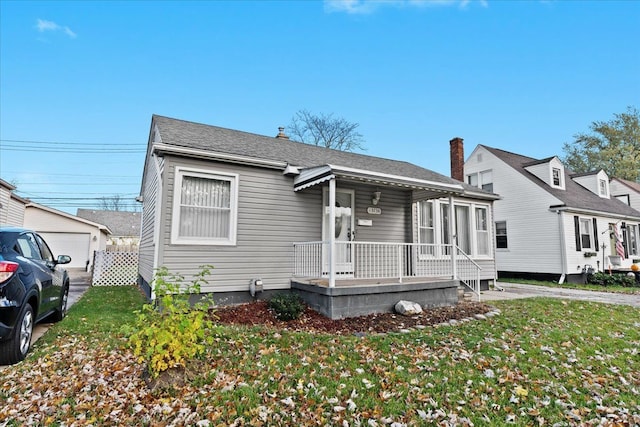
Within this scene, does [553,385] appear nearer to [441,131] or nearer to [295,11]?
[295,11]

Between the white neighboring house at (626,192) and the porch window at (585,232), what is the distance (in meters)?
Result: 8.58

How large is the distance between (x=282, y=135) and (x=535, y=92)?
1290 centimetres

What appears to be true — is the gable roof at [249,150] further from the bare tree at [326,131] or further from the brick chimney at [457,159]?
the bare tree at [326,131]

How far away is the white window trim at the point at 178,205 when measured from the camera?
22.1ft

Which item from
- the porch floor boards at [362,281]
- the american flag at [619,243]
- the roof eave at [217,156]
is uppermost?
the roof eave at [217,156]

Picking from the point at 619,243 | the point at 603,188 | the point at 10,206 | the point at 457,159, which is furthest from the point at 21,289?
the point at 603,188

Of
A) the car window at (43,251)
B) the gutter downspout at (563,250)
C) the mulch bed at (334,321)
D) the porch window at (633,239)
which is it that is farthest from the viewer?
the porch window at (633,239)

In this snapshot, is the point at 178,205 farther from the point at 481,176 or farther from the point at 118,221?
the point at 118,221

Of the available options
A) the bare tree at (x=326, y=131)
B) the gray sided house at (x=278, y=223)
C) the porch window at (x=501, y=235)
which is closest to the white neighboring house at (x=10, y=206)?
the gray sided house at (x=278, y=223)

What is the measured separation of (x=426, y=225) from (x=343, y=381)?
781cm

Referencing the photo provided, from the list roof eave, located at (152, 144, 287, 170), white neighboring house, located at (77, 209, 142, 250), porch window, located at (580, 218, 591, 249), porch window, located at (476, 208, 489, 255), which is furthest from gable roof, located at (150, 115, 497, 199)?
white neighboring house, located at (77, 209, 142, 250)

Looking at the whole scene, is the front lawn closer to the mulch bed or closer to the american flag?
the mulch bed

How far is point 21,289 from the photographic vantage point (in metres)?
4.11

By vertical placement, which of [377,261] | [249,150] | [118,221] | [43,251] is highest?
[118,221]
